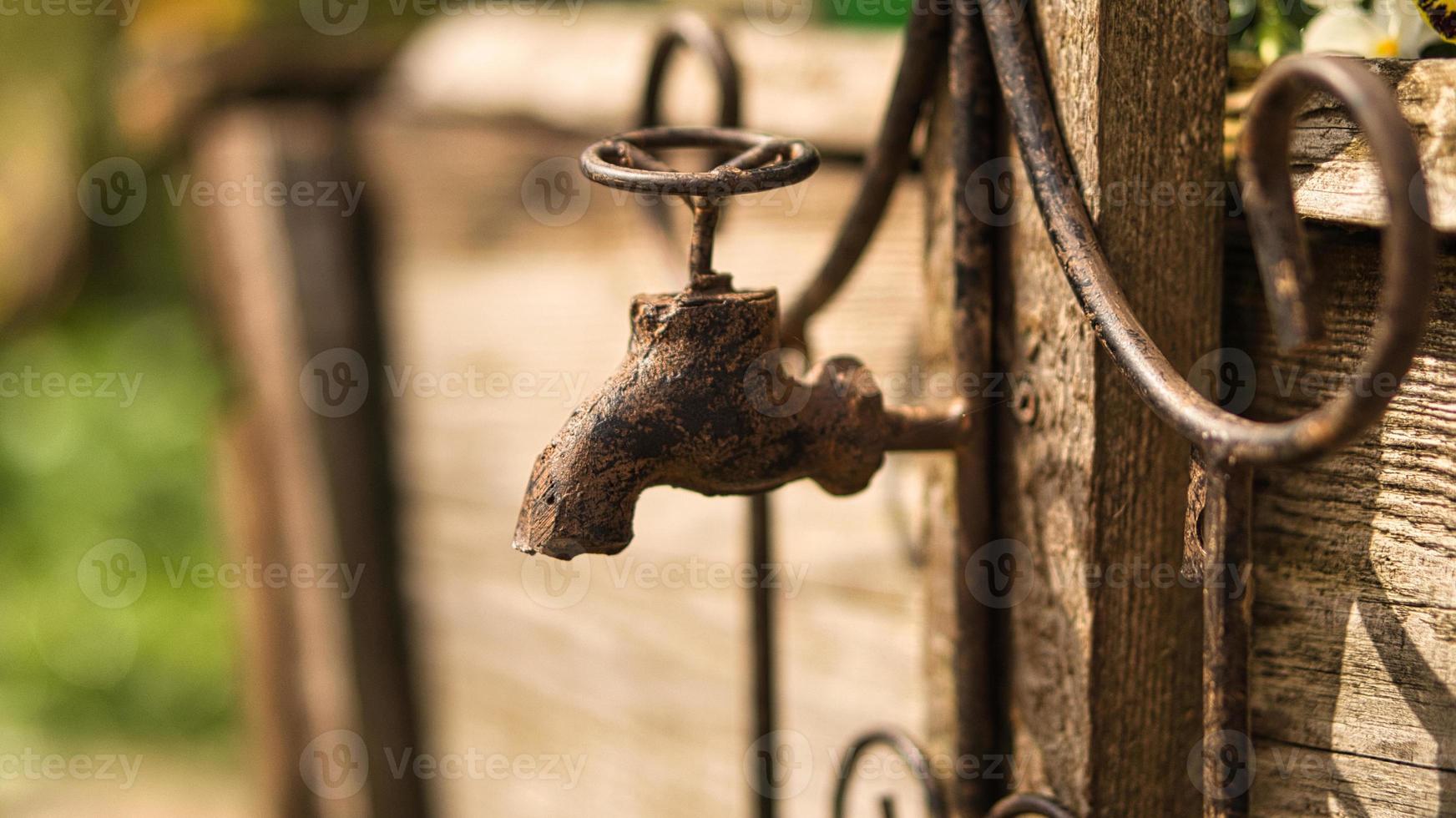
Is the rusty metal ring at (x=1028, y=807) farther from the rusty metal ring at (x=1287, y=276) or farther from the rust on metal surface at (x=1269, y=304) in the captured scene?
the rusty metal ring at (x=1287, y=276)

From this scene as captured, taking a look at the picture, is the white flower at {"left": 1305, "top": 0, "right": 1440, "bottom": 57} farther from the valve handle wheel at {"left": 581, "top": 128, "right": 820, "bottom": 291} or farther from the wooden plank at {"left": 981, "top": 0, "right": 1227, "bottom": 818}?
the valve handle wheel at {"left": 581, "top": 128, "right": 820, "bottom": 291}

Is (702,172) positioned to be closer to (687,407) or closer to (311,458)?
(687,407)

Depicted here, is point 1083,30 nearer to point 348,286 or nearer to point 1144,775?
point 1144,775

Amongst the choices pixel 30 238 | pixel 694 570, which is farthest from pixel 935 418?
pixel 30 238

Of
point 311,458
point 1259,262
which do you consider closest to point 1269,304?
point 1259,262

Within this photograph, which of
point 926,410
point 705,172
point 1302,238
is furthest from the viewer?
point 926,410

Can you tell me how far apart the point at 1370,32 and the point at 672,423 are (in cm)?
44

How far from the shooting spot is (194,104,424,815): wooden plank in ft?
4.92

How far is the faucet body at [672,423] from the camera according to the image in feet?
1.71

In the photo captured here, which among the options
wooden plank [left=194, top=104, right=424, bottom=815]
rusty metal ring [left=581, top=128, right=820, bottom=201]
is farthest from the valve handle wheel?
wooden plank [left=194, top=104, right=424, bottom=815]

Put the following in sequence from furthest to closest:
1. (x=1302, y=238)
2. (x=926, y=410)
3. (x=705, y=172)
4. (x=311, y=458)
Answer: (x=311, y=458) → (x=926, y=410) → (x=705, y=172) → (x=1302, y=238)

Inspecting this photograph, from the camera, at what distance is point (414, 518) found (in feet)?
5.14

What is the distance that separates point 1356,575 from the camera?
0.55 m

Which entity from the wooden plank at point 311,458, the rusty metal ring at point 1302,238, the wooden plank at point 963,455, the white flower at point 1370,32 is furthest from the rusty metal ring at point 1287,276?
the wooden plank at point 311,458
